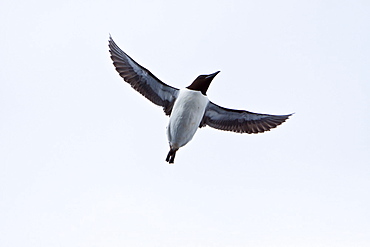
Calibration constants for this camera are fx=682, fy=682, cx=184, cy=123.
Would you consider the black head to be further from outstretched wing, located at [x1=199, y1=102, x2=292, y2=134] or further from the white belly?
outstretched wing, located at [x1=199, y1=102, x2=292, y2=134]

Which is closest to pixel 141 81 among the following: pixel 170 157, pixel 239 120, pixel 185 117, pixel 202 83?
pixel 202 83

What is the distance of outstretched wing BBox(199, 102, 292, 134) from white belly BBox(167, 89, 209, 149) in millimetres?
1173

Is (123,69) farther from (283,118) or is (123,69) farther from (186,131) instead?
(283,118)

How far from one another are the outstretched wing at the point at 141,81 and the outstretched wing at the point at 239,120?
1143mm

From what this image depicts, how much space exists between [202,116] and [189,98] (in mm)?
1029

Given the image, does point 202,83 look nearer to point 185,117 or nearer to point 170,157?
point 185,117

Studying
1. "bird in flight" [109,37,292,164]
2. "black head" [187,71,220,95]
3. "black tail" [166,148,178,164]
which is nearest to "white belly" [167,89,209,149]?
"bird in flight" [109,37,292,164]

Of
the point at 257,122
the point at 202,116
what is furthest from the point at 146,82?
the point at 257,122

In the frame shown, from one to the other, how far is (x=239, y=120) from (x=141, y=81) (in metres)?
3.09

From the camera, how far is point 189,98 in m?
17.9

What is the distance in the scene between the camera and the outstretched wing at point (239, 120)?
763 inches

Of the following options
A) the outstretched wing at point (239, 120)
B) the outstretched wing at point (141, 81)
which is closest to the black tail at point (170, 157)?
the outstretched wing at point (141, 81)

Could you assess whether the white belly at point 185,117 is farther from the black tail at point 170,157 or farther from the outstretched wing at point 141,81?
the outstretched wing at point 141,81

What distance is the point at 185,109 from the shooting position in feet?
57.8
